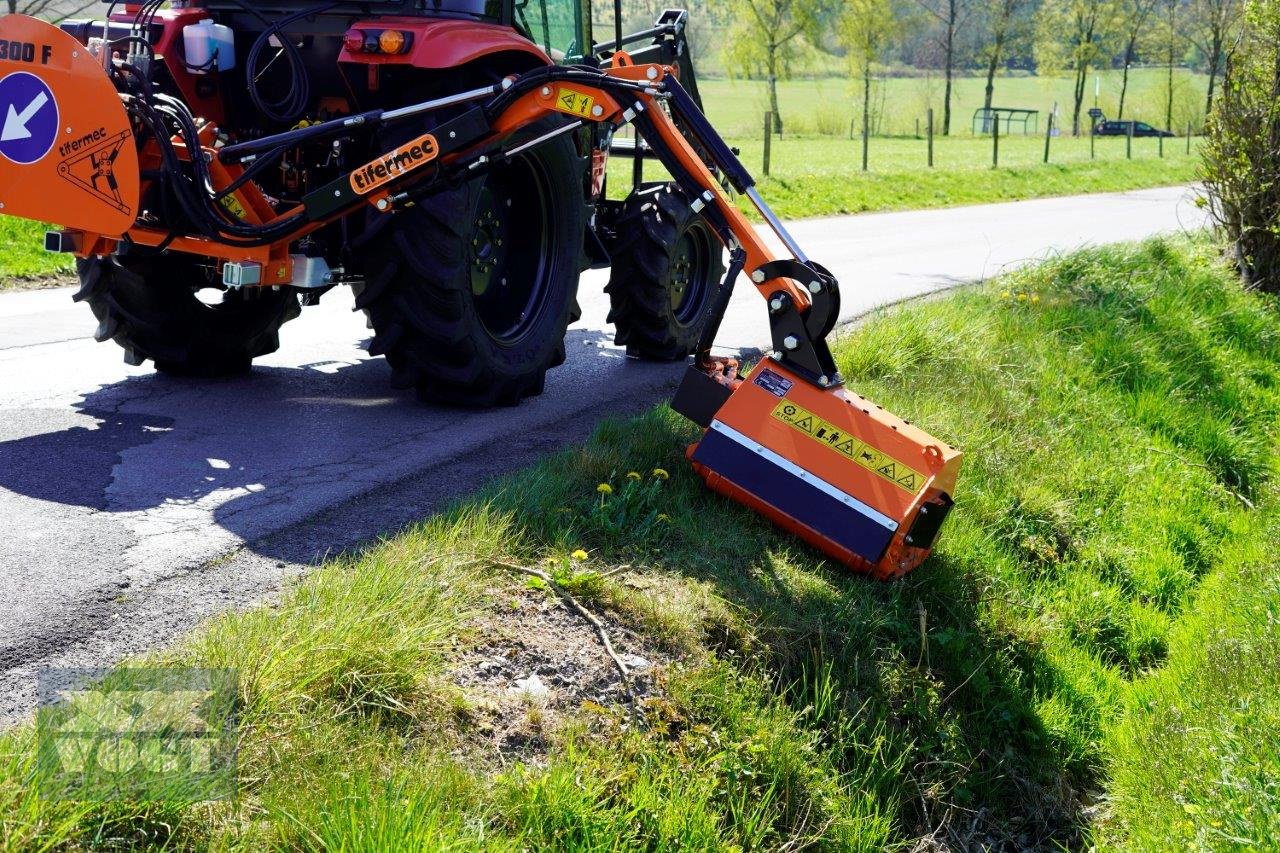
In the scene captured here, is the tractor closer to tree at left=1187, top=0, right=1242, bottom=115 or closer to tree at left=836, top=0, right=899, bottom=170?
tree at left=1187, top=0, right=1242, bottom=115

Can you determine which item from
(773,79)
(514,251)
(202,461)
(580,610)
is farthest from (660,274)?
(773,79)

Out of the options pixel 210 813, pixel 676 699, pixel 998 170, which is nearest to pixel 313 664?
pixel 210 813

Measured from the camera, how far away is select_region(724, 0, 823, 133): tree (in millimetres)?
46438

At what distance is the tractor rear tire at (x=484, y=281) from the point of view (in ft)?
19.3

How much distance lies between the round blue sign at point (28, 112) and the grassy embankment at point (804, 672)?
95.9 inches

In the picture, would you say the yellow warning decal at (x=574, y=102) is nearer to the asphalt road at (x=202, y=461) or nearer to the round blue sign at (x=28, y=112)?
the asphalt road at (x=202, y=461)

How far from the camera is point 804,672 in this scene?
427 centimetres

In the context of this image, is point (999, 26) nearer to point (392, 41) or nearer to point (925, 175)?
point (925, 175)

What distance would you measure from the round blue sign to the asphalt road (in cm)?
117

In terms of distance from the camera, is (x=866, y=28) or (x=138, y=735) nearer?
(x=138, y=735)

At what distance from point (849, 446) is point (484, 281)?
240 cm

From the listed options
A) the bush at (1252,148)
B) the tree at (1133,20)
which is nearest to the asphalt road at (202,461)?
the bush at (1252,148)

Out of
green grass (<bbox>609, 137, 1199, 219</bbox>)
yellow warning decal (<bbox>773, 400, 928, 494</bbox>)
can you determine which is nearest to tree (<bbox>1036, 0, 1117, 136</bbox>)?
green grass (<bbox>609, 137, 1199, 219</bbox>)

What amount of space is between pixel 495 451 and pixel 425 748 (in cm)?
247
